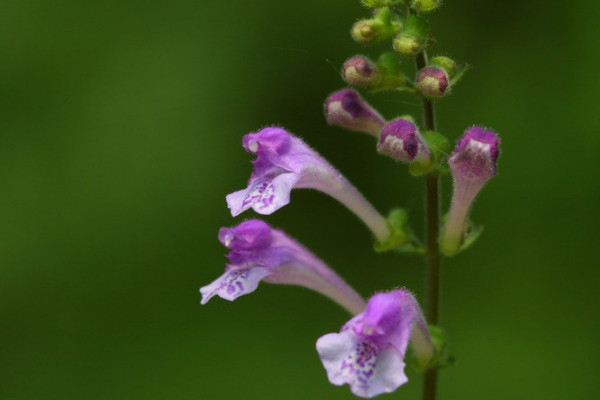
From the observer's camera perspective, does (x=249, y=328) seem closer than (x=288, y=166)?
No

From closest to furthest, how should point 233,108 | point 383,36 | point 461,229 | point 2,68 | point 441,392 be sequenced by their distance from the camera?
1. point 383,36
2. point 461,229
3. point 441,392
4. point 233,108
5. point 2,68

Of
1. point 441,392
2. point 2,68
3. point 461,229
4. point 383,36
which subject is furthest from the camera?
point 2,68

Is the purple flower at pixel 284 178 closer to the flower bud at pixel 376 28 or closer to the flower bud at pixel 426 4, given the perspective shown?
the flower bud at pixel 376 28

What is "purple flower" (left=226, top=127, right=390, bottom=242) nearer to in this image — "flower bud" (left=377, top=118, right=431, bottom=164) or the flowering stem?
the flowering stem

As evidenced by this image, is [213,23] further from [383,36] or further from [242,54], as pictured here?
[383,36]

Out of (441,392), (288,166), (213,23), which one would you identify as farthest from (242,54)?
(288,166)

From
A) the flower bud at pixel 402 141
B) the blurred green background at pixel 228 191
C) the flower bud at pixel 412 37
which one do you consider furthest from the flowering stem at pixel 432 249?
the blurred green background at pixel 228 191

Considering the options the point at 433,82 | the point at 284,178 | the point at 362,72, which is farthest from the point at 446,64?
the point at 284,178
